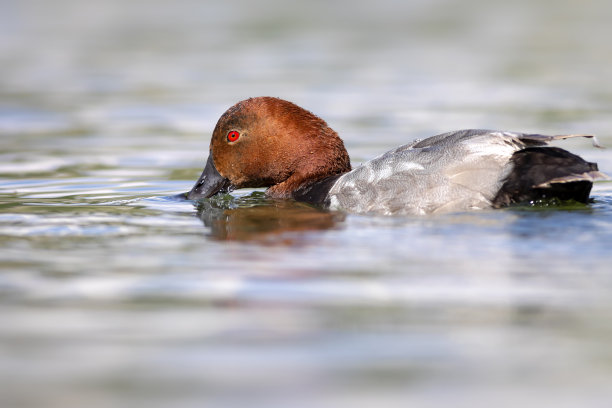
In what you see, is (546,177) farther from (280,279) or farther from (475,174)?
(280,279)

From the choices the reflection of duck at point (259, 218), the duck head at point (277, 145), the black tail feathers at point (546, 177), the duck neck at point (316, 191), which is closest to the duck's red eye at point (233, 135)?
the duck head at point (277, 145)

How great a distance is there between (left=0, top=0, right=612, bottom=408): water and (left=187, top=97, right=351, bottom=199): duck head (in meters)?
0.36

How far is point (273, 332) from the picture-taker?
4352 mm

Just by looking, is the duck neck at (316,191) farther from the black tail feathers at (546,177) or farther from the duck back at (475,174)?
the black tail feathers at (546,177)

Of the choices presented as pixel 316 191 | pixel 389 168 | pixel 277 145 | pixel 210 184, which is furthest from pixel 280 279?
pixel 210 184

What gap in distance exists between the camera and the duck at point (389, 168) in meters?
6.80

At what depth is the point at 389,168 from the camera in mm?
7176

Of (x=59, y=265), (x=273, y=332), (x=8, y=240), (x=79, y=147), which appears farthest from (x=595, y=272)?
(x=79, y=147)

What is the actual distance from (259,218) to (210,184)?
1.06 metres

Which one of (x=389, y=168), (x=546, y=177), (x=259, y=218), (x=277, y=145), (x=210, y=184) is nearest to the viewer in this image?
(x=546, y=177)

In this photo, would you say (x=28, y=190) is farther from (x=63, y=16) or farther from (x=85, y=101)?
(x=63, y=16)

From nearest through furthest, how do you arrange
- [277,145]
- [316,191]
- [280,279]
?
[280,279] → [316,191] → [277,145]

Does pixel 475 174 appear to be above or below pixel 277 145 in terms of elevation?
below

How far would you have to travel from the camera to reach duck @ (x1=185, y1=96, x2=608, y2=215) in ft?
22.3
